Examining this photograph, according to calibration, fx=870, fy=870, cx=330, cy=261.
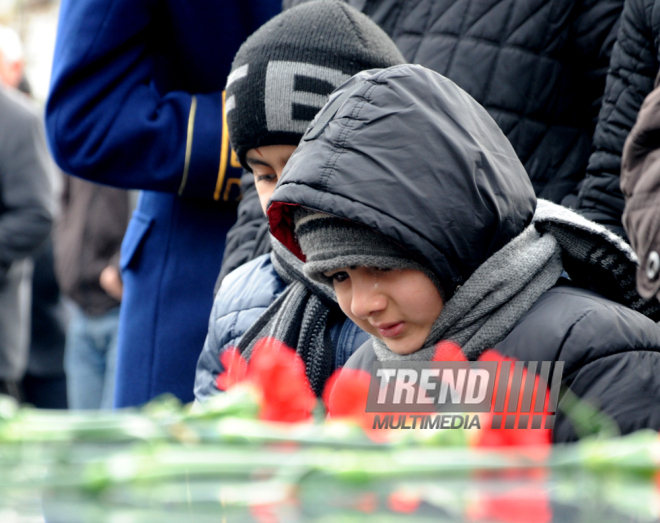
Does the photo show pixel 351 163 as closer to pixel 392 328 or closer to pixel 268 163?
pixel 392 328

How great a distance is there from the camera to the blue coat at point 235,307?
6.54 feet

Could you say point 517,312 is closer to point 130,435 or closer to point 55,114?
point 130,435

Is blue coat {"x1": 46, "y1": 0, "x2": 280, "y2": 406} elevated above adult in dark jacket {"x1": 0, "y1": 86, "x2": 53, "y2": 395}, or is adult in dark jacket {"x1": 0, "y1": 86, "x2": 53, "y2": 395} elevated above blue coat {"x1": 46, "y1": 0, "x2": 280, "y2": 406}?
blue coat {"x1": 46, "y1": 0, "x2": 280, "y2": 406}

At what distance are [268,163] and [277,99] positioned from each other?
151mm

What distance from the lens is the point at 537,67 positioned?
199 centimetres

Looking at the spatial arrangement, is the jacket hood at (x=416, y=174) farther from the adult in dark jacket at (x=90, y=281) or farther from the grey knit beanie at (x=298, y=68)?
the adult in dark jacket at (x=90, y=281)

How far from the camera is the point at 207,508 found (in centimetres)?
51

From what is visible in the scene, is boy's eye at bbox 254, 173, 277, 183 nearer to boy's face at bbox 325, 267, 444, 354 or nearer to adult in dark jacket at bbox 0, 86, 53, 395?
boy's face at bbox 325, 267, 444, 354

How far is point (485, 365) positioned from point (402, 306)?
1.71 feet

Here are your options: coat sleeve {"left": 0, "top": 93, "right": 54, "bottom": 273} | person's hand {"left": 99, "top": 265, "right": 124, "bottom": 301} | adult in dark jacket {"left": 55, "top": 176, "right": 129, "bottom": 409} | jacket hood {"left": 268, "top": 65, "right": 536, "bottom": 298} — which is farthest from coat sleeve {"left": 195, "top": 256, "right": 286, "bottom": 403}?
person's hand {"left": 99, "top": 265, "right": 124, "bottom": 301}

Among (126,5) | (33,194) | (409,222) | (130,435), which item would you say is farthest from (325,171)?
(33,194)

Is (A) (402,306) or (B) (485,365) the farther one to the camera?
(A) (402,306)

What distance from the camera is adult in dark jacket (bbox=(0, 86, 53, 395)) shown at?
13.6ft

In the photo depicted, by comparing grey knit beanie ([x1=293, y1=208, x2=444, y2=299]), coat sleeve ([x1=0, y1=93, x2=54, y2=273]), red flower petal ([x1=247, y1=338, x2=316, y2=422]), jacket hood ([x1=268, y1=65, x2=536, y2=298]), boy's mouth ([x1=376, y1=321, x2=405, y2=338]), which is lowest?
coat sleeve ([x1=0, y1=93, x2=54, y2=273])
